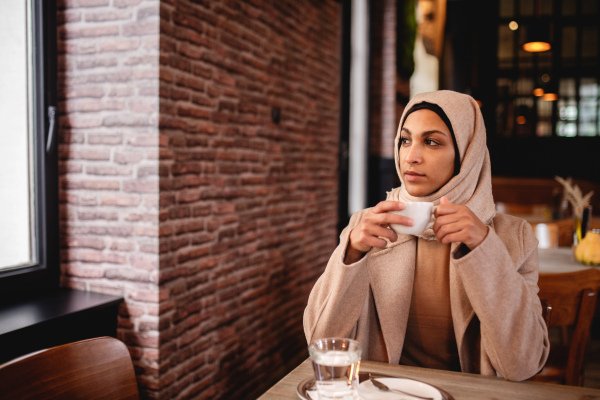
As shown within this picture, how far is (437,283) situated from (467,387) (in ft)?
1.42

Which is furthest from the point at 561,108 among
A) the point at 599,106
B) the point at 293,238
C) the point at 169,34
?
the point at 169,34

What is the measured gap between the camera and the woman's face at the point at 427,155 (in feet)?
4.99

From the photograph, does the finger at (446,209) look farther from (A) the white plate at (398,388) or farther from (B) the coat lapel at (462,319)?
(A) the white plate at (398,388)

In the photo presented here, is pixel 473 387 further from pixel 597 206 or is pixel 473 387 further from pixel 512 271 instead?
pixel 597 206

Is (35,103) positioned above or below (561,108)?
below

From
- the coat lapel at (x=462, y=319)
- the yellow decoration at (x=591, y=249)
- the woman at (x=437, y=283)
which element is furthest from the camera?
the yellow decoration at (x=591, y=249)

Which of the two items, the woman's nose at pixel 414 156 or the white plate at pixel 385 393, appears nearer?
the white plate at pixel 385 393

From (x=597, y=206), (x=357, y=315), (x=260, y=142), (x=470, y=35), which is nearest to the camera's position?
(x=357, y=315)

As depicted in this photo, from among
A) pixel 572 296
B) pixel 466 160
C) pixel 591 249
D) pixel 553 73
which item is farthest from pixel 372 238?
pixel 553 73

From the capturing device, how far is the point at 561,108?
10.4m

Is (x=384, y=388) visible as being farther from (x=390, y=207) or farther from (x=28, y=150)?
(x=28, y=150)

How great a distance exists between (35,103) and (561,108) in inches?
412

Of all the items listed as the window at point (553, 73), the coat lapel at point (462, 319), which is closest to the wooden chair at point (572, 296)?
the coat lapel at point (462, 319)

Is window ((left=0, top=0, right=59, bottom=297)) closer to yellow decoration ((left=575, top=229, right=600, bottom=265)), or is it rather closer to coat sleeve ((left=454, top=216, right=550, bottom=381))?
coat sleeve ((left=454, top=216, right=550, bottom=381))
